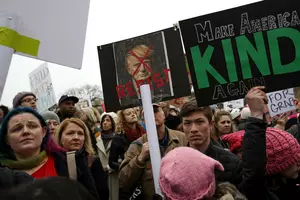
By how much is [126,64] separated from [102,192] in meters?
1.04

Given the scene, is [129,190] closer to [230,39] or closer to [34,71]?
[230,39]

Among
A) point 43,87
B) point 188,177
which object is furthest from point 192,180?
point 43,87

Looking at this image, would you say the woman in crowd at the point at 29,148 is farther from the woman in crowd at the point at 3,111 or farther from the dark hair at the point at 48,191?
the woman in crowd at the point at 3,111

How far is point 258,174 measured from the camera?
210cm

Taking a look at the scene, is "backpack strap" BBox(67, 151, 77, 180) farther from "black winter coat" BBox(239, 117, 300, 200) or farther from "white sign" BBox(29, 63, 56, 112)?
"white sign" BBox(29, 63, 56, 112)

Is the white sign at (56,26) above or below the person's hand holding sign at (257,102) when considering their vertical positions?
above

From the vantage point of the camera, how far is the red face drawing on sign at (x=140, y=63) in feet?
10.3

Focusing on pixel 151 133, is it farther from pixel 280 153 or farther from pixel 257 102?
pixel 280 153

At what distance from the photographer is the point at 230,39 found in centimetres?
288

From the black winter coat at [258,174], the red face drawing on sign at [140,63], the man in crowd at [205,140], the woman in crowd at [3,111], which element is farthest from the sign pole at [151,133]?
the woman in crowd at [3,111]

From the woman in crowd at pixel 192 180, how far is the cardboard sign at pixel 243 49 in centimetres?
115


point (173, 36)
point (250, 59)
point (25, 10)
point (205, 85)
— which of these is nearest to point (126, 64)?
point (173, 36)

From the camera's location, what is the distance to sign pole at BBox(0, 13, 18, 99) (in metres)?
1.75

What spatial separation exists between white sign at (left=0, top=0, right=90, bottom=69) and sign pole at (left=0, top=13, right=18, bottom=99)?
2.3 inches
